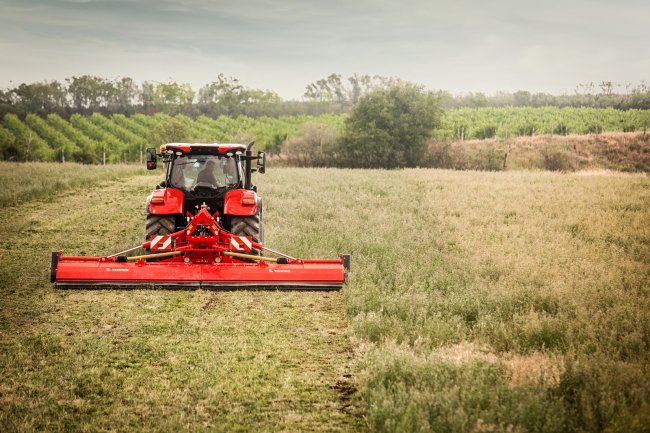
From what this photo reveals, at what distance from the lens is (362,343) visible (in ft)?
22.3

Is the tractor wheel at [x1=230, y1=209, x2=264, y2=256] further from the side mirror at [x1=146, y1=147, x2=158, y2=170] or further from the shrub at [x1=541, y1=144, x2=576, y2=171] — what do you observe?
the shrub at [x1=541, y1=144, x2=576, y2=171]

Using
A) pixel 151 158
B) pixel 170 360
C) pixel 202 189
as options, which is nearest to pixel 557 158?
pixel 202 189

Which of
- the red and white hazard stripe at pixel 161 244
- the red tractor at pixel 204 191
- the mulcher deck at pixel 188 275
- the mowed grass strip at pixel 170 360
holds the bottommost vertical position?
the mowed grass strip at pixel 170 360

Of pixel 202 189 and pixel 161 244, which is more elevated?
pixel 202 189

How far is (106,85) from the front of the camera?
379 ft

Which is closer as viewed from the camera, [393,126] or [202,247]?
[202,247]

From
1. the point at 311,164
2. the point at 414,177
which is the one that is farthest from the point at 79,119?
the point at 414,177

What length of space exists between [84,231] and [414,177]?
21.0 m

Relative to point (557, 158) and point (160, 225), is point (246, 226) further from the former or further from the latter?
point (557, 158)

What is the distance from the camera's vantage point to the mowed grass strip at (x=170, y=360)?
480 centimetres

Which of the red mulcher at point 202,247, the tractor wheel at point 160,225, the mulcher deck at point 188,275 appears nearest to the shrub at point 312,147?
the red mulcher at point 202,247

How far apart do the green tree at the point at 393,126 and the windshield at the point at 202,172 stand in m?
39.5

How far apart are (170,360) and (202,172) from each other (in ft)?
14.9

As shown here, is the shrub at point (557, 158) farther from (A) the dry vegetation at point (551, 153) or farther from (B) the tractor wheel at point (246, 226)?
(B) the tractor wheel at point (246, 226)
